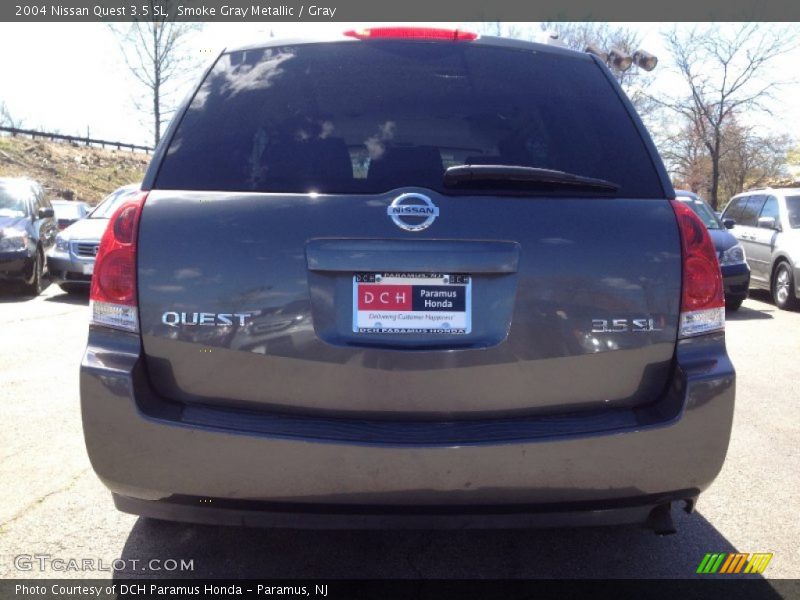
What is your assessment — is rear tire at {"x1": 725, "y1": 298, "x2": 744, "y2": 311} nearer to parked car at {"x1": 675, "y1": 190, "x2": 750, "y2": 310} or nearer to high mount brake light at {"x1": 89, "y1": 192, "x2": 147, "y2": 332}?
parked car at {"x1": 675, "y1": 190, "x2": 750, "y2": 310}

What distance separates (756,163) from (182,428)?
38.4m

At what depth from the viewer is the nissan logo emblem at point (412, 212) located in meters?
2.26

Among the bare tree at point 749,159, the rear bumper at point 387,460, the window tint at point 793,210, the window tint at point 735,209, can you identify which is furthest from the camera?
the bare tree at point 749,159

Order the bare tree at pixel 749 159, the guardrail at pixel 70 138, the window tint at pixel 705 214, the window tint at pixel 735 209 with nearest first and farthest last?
the window tint at pixel 705 214 → the window tint at pixel 735 209 → the bare tree at pixel 749 159 → the guardrail at pixel 70 138

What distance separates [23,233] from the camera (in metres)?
11.0

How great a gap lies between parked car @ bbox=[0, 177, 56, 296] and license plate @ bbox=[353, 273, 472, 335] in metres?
10.1

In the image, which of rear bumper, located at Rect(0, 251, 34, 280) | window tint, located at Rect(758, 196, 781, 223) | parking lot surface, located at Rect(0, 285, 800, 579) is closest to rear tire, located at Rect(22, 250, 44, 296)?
rear bumper, located at Rect(0, 251, 34, 280)

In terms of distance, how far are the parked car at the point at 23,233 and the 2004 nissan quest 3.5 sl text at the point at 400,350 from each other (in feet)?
31.5

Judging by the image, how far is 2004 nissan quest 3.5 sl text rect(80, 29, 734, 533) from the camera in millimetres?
2209

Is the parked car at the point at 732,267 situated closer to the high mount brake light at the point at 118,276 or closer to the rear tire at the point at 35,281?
the high mount brake light at the point at 118,276

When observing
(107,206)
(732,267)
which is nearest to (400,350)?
(732,267)

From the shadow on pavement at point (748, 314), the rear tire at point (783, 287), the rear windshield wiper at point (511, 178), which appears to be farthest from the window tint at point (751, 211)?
the rear windshield wiper at point (511, 178)

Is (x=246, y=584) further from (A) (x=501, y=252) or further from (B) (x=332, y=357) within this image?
(A) (x=501, y=252)

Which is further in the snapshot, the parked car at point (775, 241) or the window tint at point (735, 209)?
the window tint at point (735, 209)
